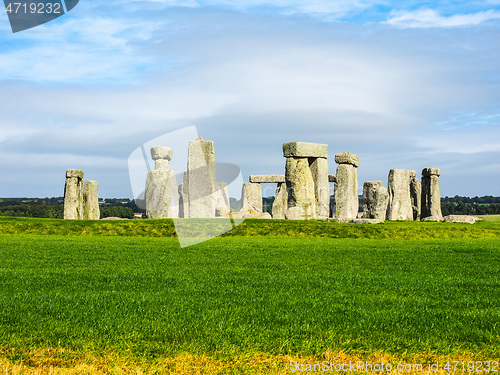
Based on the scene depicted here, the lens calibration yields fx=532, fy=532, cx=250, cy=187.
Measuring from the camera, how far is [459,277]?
909 cm

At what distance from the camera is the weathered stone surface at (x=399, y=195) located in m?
26.9

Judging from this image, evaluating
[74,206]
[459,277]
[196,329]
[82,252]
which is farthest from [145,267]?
[74,206]

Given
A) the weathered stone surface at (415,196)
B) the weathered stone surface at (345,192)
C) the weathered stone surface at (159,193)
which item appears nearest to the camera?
the weathered stone surface at (345,192)

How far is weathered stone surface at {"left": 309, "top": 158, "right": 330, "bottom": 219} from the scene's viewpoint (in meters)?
24.9

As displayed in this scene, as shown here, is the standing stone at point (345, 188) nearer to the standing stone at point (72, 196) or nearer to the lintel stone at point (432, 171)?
the lintel stone at point (432, 171)

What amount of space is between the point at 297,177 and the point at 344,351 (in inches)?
732

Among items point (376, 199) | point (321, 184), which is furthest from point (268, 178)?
point (376, 199)

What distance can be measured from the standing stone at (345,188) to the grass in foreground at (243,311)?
47.5 feet

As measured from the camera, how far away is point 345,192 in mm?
25766

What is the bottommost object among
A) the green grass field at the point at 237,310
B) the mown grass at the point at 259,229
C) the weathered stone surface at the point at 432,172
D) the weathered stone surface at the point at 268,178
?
the green grass field at the point at 237,310

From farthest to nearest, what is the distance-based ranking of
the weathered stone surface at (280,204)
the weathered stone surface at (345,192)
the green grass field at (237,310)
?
1. the weathered stone surface at (280,204)
2. the weathered stone surface at (345,192)
3. the green grass field at (237,310)

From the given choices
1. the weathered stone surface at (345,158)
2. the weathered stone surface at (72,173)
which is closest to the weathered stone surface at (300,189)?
the weathered stone surface at (345,158)

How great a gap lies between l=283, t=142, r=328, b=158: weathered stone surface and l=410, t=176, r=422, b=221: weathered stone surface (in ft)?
23.8

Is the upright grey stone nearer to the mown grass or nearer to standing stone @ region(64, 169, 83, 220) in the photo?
the mown grass
